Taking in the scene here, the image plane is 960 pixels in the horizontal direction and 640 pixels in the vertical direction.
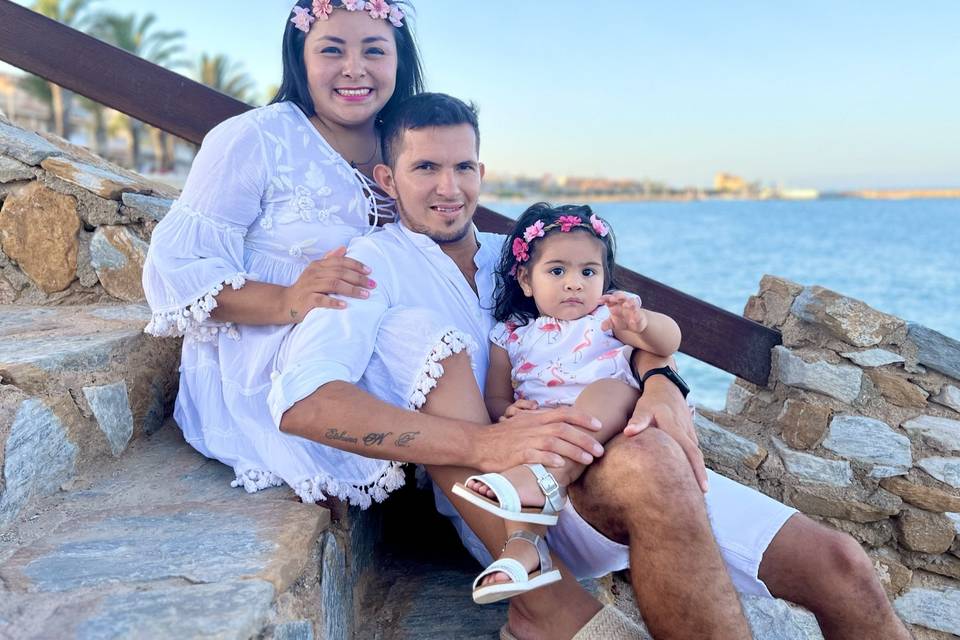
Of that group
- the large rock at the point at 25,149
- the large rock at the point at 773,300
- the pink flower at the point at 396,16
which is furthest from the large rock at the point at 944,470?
the large rock at the point at 25,149

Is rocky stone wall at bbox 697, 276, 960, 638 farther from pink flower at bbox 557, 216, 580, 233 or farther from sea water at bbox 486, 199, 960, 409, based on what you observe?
sea water at bbox 486, 199, 960, 409

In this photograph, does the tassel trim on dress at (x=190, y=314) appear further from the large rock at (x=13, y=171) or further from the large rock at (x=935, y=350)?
the large rock at (x=935, y=350)

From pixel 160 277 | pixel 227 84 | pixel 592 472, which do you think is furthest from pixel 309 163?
pixel 227 84

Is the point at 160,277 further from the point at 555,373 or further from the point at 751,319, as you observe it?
the point at 751,319

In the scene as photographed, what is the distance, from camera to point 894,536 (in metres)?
2.87

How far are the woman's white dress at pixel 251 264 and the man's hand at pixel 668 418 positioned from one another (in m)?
0.62

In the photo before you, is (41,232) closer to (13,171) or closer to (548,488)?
(13,171)

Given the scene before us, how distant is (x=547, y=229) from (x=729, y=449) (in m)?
1.26

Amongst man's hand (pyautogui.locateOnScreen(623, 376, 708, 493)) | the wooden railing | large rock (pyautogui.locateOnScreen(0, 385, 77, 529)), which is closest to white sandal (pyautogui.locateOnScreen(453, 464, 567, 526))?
man's hand (pyautogui.locateOnScreen(623, 376, 708, 493))

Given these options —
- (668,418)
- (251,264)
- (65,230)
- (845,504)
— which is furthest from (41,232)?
(845,504)

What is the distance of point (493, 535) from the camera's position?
1.75 m

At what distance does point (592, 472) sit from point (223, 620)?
828mm

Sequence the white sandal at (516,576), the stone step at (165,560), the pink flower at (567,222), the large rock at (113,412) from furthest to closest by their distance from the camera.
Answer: the pink flower at (567,222) → the large rock at (113,412) → the white sandal at (516,576) → the stone step at (165,560)

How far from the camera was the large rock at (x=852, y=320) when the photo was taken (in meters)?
2.88
